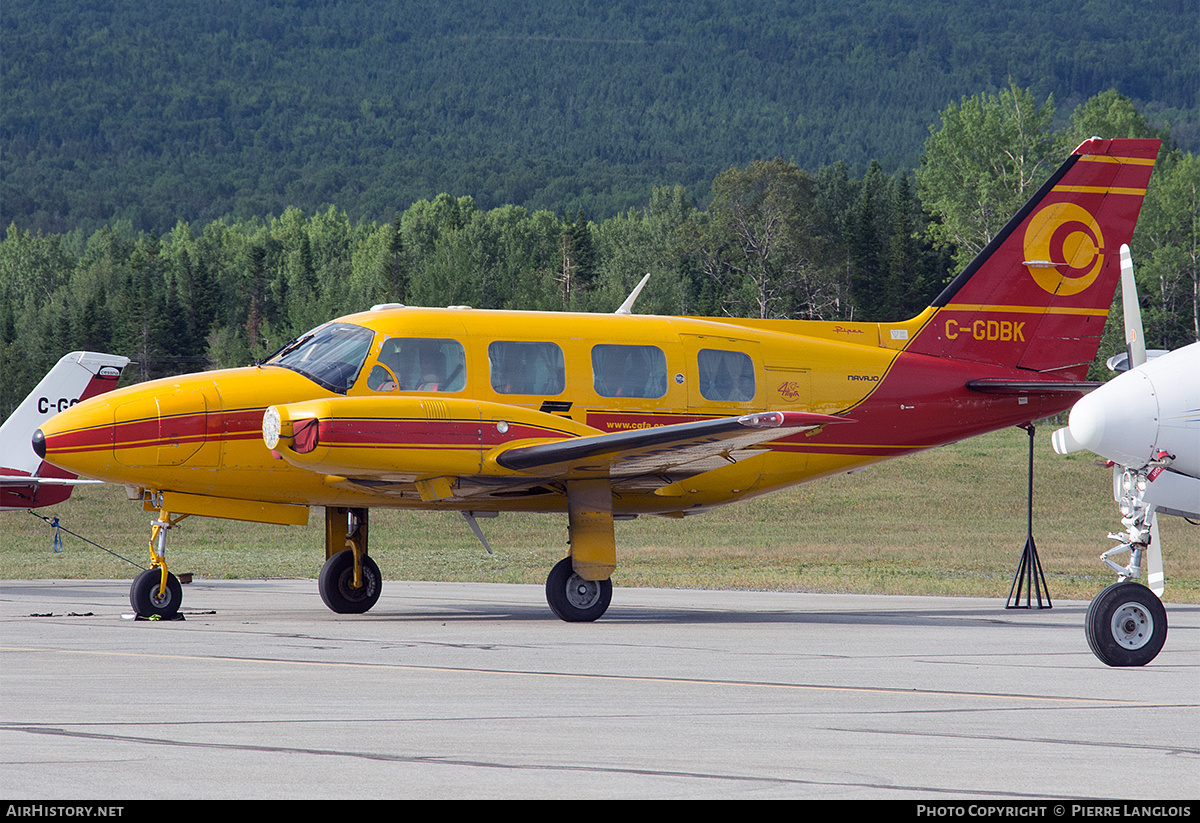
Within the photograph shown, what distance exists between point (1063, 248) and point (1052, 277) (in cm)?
41

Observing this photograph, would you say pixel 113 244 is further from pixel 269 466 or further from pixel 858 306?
pixel 269 466

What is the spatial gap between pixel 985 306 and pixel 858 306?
8244 cm

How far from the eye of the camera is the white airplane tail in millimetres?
23550

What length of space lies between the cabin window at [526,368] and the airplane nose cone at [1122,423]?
23.5ft

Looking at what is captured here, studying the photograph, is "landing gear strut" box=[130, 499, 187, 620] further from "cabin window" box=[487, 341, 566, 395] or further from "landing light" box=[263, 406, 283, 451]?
"cabin window" box=[487, 341, 566, 395]

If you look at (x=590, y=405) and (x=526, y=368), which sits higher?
(x=526, y=368)

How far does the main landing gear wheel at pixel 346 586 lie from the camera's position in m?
16.2

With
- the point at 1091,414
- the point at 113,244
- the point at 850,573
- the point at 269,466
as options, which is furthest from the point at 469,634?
the point at 113,244

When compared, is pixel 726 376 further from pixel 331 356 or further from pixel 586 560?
pixel 331 356

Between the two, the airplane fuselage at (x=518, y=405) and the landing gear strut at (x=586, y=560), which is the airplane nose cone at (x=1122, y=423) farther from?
the landing gear strut at (x=586, y=560)

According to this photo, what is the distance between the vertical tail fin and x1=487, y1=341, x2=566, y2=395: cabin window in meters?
5.15

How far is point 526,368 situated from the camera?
15.3m


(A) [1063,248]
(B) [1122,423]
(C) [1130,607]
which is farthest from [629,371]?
(B) [1122,423]

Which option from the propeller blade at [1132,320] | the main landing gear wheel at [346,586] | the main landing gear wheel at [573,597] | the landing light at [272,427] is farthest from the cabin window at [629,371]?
the propeller blade at [1132,320]
